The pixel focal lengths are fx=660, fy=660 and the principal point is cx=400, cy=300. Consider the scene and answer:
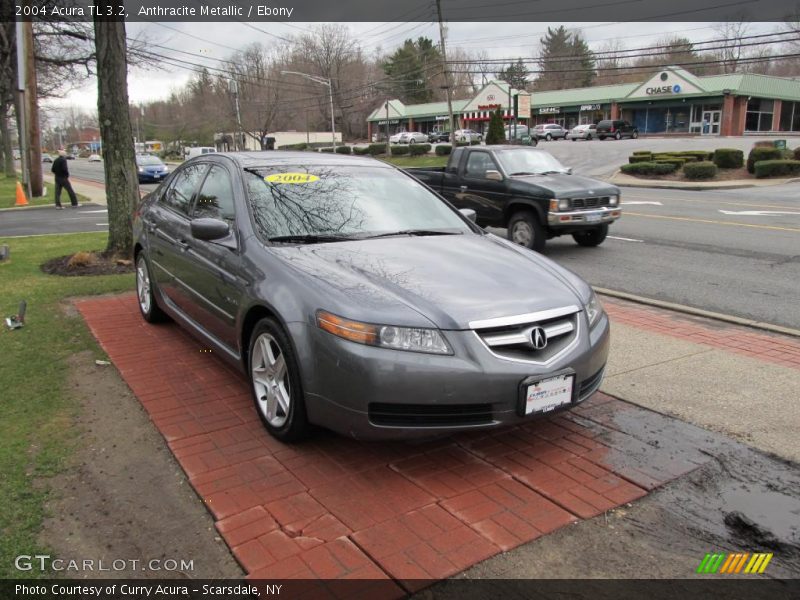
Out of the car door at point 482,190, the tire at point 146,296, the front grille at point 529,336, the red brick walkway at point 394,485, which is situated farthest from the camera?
the car door at point 482,190

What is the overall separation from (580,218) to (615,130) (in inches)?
2004

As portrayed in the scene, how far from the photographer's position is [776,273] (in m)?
9.05

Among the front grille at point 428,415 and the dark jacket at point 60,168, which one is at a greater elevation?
the dark jacket at point 60,168

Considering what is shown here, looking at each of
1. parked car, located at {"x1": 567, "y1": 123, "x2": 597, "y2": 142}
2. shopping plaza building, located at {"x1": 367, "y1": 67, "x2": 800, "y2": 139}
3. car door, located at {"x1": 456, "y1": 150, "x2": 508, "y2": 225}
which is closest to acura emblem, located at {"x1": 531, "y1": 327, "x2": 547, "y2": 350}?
car door, located at {"x1": 456, "y1": 150, "x2": 508, "y2": 225}

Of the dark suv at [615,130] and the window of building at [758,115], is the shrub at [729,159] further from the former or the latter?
the window of building at [758,115]

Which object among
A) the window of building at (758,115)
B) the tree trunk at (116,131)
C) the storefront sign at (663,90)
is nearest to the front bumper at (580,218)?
the tree trunk at (116,131)

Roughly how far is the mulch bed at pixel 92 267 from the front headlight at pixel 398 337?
20.7 feet

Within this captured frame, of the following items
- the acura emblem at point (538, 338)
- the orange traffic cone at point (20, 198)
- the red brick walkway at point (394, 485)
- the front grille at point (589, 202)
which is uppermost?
the front grille at point (589, 202)

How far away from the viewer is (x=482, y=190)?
11.4 m

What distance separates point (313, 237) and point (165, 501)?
70.5 inches

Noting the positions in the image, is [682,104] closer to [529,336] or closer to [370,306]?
[529,336]

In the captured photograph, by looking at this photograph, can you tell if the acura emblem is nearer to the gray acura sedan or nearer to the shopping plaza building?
the gray acura sedan

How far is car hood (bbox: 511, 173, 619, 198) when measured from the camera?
411 inches

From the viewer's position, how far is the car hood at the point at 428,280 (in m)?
3.30
